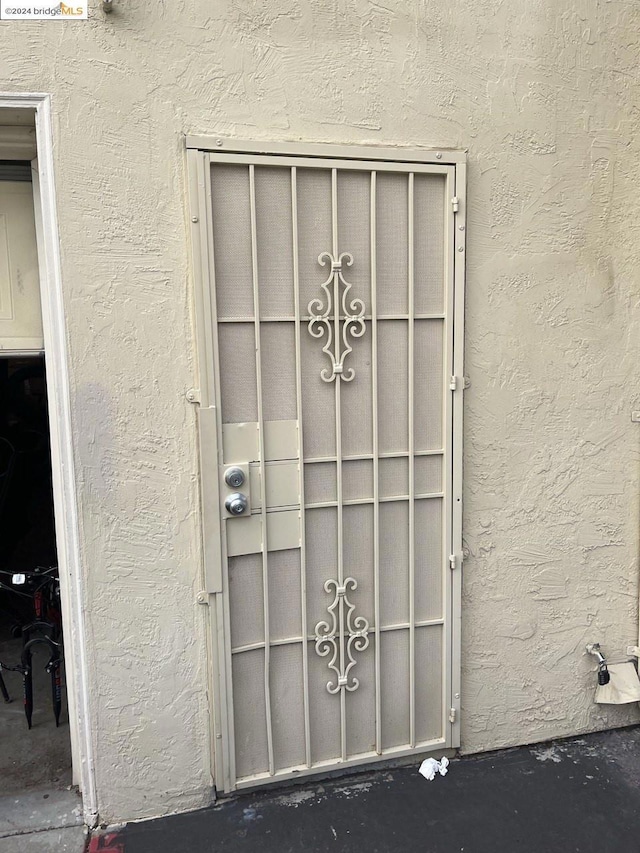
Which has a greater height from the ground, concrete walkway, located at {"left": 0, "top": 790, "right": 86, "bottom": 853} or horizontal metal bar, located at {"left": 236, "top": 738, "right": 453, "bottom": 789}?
horizontal metal bar, located at {"left": 236, "top": 738, "right": 453, "bottom": 789}

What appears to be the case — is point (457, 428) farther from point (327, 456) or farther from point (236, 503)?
point (236, 503)

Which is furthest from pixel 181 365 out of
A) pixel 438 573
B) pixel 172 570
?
pixel 438 573

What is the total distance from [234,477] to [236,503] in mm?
104

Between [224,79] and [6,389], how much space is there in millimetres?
3044

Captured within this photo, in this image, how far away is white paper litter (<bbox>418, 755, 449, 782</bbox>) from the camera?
275 cm

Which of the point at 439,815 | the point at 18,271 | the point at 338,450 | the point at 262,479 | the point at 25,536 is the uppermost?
the point at 18,271

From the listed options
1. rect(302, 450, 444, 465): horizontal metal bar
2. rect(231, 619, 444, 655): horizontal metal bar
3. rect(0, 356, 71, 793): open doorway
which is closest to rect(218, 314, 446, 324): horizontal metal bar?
rect(302, 450, 444, 465): horizontal metal bar

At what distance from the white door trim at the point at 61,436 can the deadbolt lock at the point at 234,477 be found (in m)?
0.58

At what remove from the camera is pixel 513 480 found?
281 cm

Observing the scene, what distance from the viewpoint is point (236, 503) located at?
2441mm

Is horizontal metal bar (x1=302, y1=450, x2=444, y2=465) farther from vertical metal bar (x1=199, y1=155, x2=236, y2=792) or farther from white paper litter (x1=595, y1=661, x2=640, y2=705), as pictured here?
white paper litter (x1=595, y1=661, x2=640, y2=705)

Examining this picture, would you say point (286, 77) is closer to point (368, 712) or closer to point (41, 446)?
point (368, 712)

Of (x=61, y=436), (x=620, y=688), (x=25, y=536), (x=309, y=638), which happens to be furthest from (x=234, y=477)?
(x=25, y=536)

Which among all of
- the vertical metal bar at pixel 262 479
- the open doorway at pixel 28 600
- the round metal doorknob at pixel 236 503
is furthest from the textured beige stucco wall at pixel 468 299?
the open doorway at pixel 28 600
